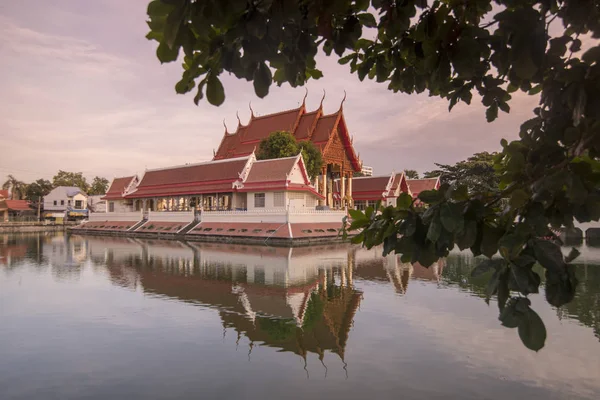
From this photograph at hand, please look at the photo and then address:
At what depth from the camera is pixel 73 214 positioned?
1980 inches

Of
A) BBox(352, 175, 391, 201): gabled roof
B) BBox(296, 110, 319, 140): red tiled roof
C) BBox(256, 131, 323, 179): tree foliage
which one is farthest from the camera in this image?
BBox(352, 175, 391, 201): gabled roof

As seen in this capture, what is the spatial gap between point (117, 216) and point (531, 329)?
36.2 meters

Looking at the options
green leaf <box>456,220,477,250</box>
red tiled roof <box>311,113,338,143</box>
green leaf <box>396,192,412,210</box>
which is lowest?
green leaf <box>456,220,477,250</box>

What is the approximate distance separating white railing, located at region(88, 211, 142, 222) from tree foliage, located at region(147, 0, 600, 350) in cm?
3270

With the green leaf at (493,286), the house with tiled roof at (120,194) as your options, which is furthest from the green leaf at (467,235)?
the house with tiled roof at (120,194)

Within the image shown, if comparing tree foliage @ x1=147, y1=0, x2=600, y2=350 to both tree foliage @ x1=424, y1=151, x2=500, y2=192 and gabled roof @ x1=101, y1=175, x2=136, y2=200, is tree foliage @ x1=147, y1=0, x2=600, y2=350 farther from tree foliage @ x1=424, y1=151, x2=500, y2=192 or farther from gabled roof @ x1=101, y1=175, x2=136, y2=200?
gabled roof @ x1=101, y1=175, x2=136, y2=200

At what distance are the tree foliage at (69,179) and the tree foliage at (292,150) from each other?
45.7m

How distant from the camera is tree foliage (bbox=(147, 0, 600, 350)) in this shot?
1.60 m

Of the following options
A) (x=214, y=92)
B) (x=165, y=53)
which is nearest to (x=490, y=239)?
(x=214, y=92)

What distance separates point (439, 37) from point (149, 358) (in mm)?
4737

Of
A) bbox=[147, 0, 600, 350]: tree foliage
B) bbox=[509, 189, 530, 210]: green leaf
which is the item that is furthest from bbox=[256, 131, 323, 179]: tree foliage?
bbox=[509, 189, 530, 210]: green leaf

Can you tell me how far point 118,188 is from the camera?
3625 cm

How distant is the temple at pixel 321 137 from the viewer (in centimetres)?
3014

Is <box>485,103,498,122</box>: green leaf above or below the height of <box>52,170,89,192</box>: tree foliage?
below
